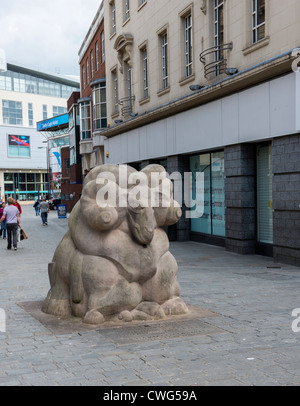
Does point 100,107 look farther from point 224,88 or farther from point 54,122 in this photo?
point 54,122

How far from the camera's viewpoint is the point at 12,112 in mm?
85812

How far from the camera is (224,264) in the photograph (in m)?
12.3

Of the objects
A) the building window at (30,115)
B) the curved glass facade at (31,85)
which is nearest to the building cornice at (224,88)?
the curved glass facade at (31,85)

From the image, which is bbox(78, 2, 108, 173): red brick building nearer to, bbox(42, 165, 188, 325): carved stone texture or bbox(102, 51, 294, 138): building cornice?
bbox(102, 51, 294, 138): building cornice

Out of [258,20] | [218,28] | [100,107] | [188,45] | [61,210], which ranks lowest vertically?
[61,210]

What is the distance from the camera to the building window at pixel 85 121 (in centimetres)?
3372

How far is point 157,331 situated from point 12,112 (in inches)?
3331

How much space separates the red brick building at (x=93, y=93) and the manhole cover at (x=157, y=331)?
20470 millimetres

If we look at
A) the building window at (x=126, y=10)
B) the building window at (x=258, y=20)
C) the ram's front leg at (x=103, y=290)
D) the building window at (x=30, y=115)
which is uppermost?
the building window at (x=30, y=115)

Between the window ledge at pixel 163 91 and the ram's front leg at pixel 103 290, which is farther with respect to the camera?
the window ledge at pixel 163 91

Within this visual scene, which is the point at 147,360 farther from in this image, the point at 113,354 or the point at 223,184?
the point at 223,184

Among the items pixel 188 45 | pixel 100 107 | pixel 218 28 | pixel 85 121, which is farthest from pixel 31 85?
pixel 218 28

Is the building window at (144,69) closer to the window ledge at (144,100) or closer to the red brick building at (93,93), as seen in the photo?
the window ledge at (144,100)
